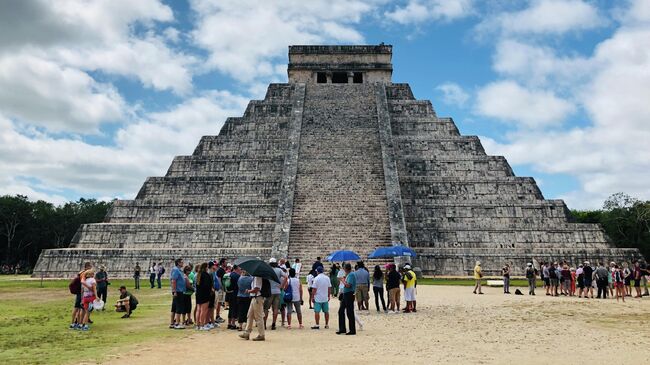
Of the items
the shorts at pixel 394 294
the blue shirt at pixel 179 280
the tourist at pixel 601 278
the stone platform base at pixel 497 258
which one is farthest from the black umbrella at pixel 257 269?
the stone platform base at pixel 497 258

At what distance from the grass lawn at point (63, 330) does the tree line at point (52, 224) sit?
110 ft

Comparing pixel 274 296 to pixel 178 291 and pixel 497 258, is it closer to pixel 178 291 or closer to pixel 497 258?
pixel 178 291

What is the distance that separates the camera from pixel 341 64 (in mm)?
35688

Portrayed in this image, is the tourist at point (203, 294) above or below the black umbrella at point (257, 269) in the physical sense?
below

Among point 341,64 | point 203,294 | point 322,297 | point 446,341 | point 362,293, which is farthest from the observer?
point 341,64

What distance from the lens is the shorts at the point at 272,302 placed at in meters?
9.42

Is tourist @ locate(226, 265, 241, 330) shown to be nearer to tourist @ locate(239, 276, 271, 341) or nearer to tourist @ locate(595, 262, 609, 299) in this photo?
tourist @ locate(239, 276, 271, 341)

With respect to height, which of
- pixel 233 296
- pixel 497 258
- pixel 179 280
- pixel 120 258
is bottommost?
pixel 233 296

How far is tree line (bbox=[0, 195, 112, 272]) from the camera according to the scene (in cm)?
4472

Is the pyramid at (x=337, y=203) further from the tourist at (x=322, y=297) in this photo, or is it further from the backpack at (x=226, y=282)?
the tourist at (x=322, y=297)

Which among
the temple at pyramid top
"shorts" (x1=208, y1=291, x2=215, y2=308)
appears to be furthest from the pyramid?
"shorts" (x1=208, y1=291, x2=215, y2=308)

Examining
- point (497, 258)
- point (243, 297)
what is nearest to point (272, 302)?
point (243, 297)

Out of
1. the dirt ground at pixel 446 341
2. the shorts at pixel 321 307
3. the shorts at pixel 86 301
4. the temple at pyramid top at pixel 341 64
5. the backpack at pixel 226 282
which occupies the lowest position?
the dirt ground at pixel 446 341

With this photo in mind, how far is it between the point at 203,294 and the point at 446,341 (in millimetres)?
4531
